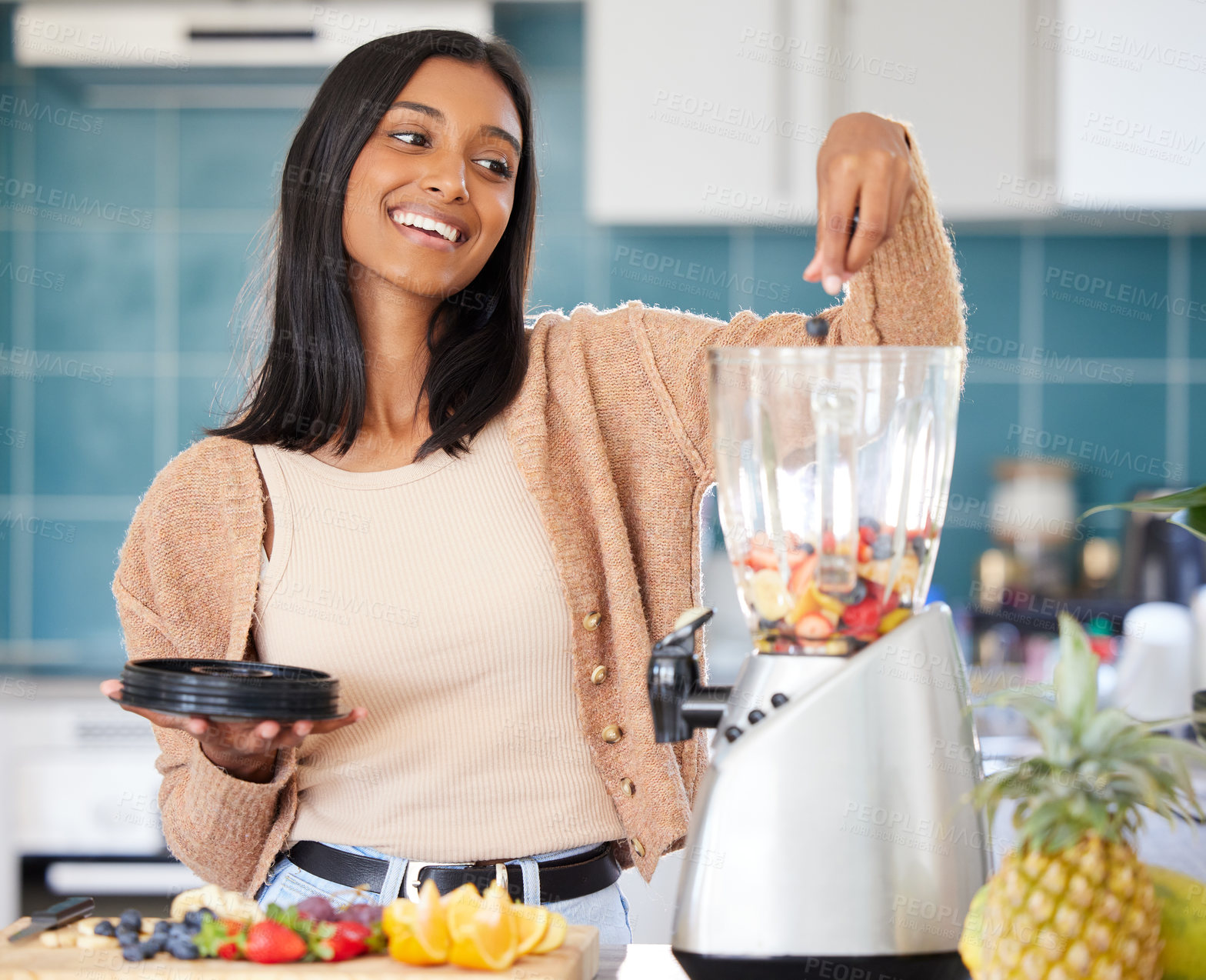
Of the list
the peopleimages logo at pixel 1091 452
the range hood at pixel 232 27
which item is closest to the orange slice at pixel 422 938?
the range hood at pixel 232 27

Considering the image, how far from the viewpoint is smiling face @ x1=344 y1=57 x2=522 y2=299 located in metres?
1.09

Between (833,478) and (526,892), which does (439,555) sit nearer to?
(526,892)

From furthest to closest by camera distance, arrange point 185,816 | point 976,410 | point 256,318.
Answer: point 976,410 < point 256,318 < point 185,816

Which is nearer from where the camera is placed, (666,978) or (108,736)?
(666,978)

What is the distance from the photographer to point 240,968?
67cm

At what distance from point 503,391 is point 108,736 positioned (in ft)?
4.82

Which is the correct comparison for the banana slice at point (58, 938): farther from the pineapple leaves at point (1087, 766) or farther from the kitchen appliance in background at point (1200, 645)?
the kitchen appliance in background at point (1200, 645)

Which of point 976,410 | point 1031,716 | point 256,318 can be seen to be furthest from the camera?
point 976,410

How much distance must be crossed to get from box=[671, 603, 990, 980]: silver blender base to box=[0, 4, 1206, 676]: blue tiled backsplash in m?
2.11

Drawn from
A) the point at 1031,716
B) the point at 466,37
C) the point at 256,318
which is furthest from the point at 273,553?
the point at 1031,716

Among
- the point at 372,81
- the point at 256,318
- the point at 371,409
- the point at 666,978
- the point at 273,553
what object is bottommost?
the point at 666,978

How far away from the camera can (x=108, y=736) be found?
2.24 m

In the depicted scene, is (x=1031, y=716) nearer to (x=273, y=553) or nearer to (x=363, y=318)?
(x=273, y=553)

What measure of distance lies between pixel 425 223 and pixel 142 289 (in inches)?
75.3
